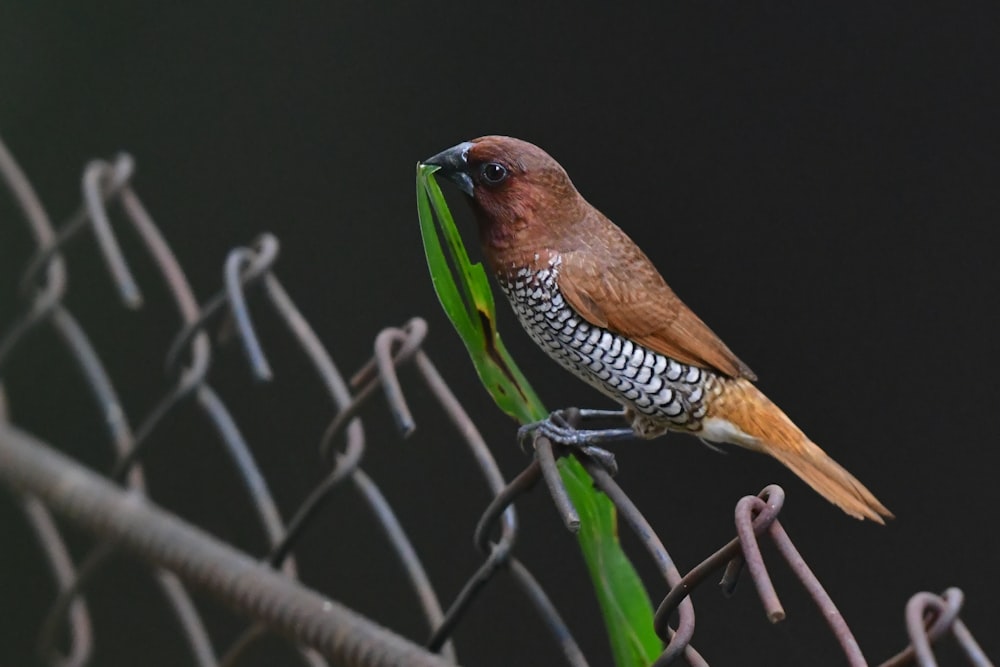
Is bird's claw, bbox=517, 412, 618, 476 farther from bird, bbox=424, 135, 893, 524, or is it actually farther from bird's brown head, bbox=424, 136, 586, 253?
bird's brown head, bbox=424, 136, 586, 253

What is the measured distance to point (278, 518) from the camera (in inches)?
63.2

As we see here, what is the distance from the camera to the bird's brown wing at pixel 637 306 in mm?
1397

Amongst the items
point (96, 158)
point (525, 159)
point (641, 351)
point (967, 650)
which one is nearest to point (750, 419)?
point (641, 351)

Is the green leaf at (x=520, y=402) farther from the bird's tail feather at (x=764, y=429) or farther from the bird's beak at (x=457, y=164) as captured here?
the bird's tail feather at (x=764, y=429)

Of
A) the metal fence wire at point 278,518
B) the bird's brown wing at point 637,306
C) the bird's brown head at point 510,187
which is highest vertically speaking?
the bird's brown head at point 510,187

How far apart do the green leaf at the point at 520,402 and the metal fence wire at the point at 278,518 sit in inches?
1.5

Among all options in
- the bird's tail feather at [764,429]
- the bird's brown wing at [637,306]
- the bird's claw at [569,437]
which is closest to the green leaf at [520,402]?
the bird's claw at [569,437]

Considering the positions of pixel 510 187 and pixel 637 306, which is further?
pixel 637 306

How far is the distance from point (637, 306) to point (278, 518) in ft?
1.79

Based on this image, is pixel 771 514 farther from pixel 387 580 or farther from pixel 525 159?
pixel 387 580

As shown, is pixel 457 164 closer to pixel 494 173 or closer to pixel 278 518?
pixel 494 173

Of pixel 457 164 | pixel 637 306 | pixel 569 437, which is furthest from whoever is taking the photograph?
pixel 637 306

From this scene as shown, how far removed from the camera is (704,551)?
2230 mm

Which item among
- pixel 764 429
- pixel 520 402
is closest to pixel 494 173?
pixel 520 402
